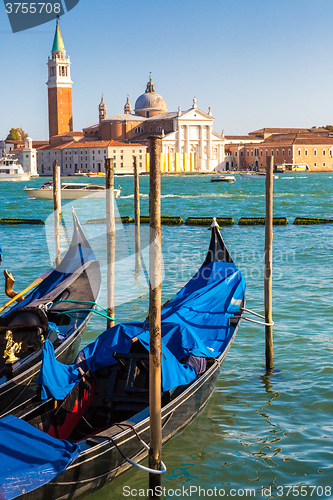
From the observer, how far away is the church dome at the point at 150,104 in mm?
63625

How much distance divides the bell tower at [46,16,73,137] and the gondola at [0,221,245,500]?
2362 inches

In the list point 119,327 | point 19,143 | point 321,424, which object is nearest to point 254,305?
point 321,424

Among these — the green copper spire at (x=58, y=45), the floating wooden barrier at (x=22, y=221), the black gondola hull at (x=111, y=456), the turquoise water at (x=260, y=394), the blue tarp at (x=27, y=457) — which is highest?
the green copper spire at (x=58, y=45)

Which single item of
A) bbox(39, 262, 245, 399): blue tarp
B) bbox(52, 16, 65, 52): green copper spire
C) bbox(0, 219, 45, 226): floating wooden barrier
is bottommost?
bbox(0, 219, 45, 226): floating wooden barrier

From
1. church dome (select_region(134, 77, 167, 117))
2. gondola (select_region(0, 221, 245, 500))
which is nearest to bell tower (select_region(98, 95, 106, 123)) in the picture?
church dome (select_region(134, 77, 167, 117))

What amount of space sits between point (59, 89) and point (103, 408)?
61.1 m

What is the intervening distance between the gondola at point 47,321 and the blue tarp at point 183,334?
1.43ft

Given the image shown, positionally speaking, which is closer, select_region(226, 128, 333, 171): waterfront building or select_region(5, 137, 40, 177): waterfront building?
select_region(5, 137, 40, 177): waterfront building

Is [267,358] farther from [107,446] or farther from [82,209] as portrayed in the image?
[82,209]

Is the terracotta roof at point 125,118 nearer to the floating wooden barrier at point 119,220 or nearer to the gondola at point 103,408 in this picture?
the floating wooden barrier at point 119,220

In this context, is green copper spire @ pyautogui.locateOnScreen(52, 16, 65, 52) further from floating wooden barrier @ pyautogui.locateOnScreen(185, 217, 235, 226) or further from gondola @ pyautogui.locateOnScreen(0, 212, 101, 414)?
gondola @ pyautogui.locateOnScreen(0, 212, 101, 414)

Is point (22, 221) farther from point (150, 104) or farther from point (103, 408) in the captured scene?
point (150, 104)

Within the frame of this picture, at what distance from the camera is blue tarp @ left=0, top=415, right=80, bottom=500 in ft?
7.36

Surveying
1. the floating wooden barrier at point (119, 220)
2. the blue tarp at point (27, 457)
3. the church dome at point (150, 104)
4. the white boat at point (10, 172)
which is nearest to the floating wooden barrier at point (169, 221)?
the floating wooden barrier at point (119, 220)
